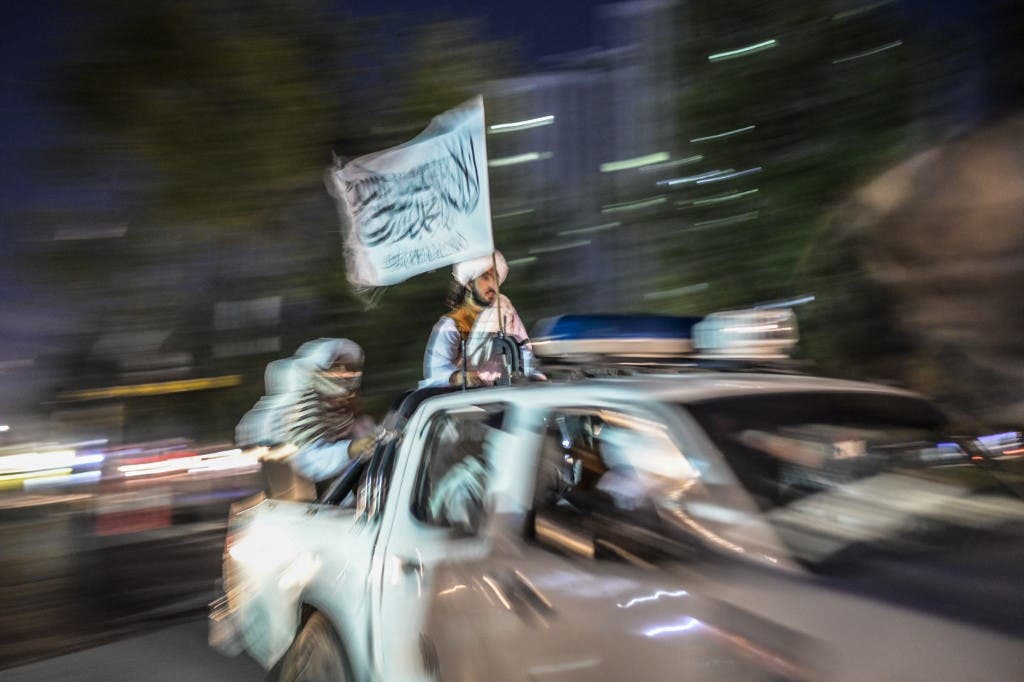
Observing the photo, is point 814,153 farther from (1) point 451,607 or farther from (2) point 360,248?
(1) point 451,607

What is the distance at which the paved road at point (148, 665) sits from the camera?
5484 millimetres

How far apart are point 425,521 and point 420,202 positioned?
2229 mm

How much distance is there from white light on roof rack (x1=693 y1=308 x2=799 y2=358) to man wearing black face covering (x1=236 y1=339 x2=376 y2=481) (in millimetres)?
2191

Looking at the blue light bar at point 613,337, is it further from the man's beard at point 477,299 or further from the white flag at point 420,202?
the man's beard at point 477,299

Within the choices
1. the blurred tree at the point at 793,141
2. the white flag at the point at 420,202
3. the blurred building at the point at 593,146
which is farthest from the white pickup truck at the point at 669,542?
the blurred building at the point at 593,146

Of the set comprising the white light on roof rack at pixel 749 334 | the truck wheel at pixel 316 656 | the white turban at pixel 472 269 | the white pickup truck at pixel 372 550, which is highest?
the white turban at pixel 472 269

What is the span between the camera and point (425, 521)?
11.2ft

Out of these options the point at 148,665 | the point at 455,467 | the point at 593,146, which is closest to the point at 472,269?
the point at 455,467

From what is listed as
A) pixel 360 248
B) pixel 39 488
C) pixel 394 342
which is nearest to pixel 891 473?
pixel 360 248

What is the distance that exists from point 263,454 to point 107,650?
1837 millimetres

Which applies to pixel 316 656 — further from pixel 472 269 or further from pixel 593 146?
pixel 593 146

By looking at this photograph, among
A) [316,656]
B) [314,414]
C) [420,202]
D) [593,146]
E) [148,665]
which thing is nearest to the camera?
[316,656]

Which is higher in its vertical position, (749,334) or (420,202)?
(420,202)

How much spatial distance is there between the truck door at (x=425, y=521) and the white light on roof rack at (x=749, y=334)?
3.03ft
